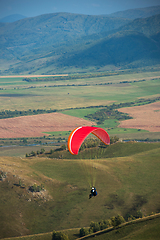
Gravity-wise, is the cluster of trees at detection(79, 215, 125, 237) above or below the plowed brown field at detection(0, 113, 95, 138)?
below

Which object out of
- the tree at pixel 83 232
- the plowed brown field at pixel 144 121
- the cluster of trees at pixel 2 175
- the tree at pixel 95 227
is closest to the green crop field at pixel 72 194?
the cluster of trees at pixel 2 175

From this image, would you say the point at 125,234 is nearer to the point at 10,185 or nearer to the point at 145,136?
the point at 10,185

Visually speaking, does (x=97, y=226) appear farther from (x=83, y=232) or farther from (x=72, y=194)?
(x=72, y=194)

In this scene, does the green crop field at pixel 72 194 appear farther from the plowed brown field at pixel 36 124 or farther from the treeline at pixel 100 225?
the plowed brown field at pixel 36 124

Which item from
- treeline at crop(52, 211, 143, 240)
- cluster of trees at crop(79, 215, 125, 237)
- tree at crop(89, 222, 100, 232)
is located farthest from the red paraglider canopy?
tree at crop(89, 222, 100, 232)

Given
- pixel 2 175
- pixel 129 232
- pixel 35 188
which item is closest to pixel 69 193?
pixel 35 188

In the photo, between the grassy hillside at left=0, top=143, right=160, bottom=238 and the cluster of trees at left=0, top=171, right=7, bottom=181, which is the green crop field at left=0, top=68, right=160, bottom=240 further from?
the cluster of trees at left=0, top=171, right=7, bottom=181
